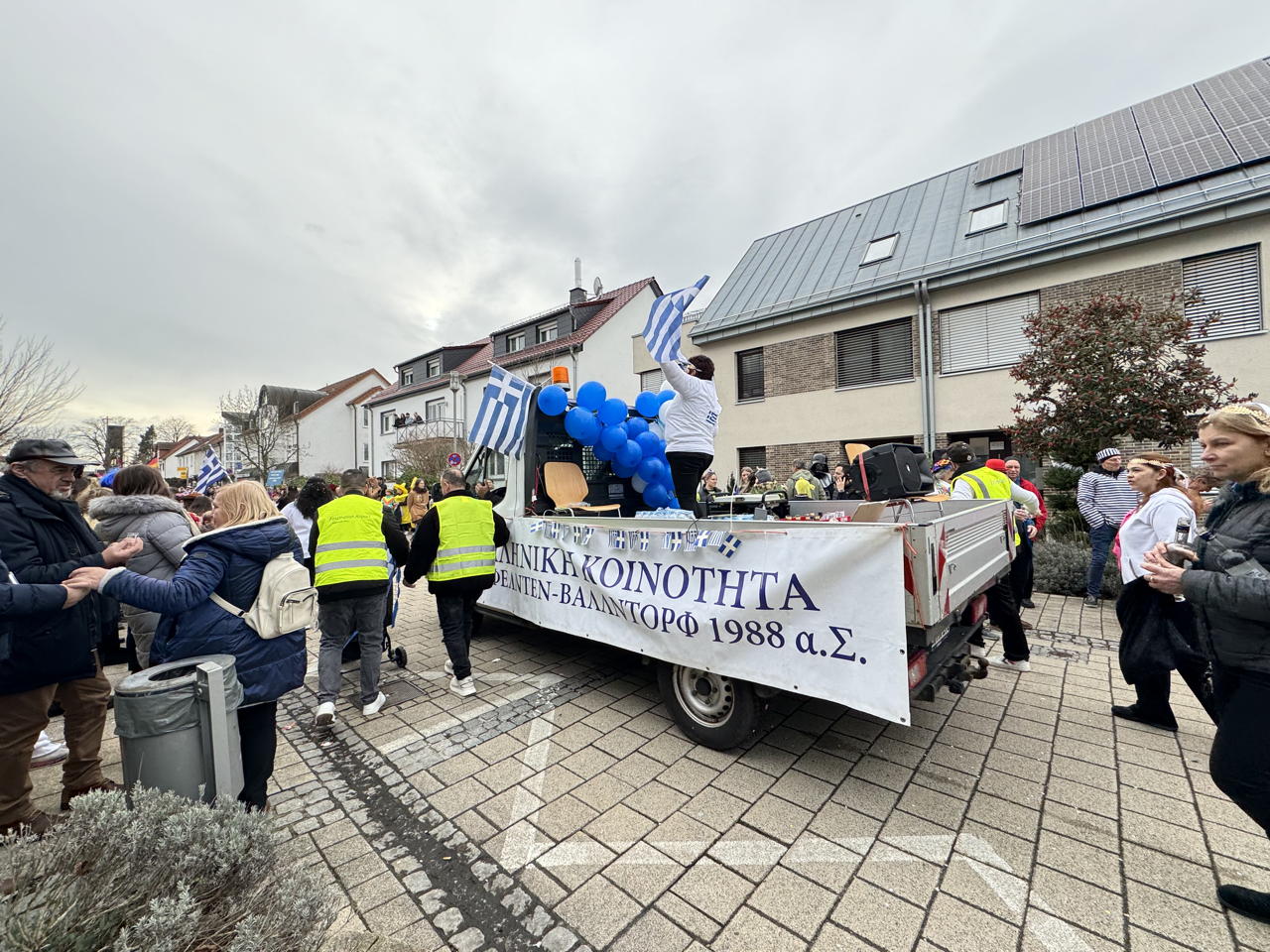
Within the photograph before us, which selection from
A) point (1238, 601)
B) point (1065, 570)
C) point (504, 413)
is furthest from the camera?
point (1065, 570)

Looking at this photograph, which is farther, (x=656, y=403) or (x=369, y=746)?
(x=656, y=403)

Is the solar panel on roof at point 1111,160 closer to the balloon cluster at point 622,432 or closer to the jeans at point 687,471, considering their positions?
the balloon cluster at point 622,432

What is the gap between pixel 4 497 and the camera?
2.35 metres

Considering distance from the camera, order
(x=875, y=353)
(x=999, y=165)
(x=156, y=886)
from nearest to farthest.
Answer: (x=156, y=886) < (x=875, y=353) < (x=999, y=165)

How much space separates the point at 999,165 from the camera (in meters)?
14.2

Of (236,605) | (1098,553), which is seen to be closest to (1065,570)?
(1098,553)

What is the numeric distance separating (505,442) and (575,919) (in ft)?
11.7

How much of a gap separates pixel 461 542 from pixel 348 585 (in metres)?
0.82

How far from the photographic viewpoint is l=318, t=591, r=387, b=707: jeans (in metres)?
3.74

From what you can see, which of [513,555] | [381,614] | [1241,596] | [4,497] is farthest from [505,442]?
[1241,596]

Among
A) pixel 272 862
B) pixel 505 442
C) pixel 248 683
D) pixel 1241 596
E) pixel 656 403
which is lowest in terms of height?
pixel 272 862

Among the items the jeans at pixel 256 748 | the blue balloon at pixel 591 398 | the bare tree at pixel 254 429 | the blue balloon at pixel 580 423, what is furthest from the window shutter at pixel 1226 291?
the bare tree at pixel 254 429

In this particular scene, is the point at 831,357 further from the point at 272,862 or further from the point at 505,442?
the point at 272,862

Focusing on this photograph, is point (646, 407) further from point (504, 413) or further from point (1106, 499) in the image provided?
point (1106, 499)
